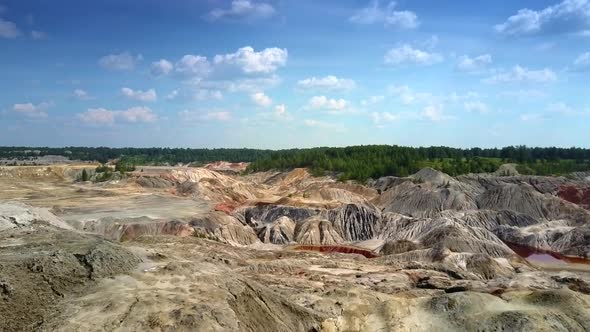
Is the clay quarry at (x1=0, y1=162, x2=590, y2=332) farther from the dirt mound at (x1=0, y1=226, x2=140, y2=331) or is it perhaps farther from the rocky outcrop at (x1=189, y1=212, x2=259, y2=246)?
the rocky outcrop at (x1=189, y1=212, x2=259, y2=246)

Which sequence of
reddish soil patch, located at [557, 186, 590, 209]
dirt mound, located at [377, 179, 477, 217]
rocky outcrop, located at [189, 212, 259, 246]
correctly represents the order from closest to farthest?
rocky outcrop, located at [189, 212, 259, 246] → dirt mound, located at [377, 179, 477, 217] → reddish soil patch, located at [557, 186, 590, 209]

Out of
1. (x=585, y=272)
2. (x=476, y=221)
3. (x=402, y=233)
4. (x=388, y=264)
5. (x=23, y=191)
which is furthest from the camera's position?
(x=23, y=191)

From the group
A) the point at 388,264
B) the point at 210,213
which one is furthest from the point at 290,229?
the point at 388,264

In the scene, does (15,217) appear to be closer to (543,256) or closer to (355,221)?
(355,221)

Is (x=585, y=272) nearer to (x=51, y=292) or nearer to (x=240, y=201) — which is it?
(x=51, y=292)

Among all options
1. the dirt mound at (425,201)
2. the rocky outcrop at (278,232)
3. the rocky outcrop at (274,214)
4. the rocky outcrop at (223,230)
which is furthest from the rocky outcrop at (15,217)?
the dirt mound at (425,201)

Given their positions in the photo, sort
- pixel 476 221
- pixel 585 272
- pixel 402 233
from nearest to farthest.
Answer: pixel 585 272
pixel 402 233
pixel 476 221

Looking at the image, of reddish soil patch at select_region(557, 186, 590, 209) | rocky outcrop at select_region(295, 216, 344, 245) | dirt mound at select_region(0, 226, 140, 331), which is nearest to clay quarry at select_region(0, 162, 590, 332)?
dirt mound at select_region(0, 226, 140, 331)
